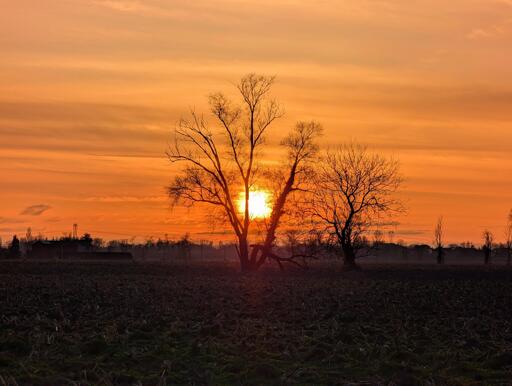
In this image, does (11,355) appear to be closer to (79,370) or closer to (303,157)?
Result: (79,370)

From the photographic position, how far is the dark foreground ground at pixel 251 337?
17.0 m

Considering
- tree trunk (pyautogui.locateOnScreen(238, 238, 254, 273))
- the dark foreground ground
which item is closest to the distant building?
tree trunk (pyautogui.locateOnScreen(238, 238, 254, 273))

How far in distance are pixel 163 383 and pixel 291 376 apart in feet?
9.31

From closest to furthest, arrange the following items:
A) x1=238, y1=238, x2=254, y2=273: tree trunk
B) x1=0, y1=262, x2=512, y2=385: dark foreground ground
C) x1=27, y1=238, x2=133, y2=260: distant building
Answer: x1=0, y1=262, x2=512, y2=385: dark foreground ground → x1=238, y1=238, x2=254, y2=273: tree trunk → x1=27, y1=238, x2=133, y2=260: distant building

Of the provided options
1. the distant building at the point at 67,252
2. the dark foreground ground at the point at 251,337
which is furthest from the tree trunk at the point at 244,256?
the distant building at the point at 67,252

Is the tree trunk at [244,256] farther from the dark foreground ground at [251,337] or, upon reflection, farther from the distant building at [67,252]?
the distant building at [67,252]

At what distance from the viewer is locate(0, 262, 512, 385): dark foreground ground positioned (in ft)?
55.6

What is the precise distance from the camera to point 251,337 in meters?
22.0

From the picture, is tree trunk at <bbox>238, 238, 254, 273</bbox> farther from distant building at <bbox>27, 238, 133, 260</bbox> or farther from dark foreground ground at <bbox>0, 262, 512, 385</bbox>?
distant building at <bbox>27, 238, 133, 260</bbox>

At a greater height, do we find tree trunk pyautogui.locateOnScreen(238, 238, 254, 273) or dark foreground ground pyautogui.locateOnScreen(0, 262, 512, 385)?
tree trunk pyautogui.locateOnScreen(238, 238, 254, 273)

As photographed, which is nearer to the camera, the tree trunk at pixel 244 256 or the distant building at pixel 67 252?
the tree trunk at pixel 244 256

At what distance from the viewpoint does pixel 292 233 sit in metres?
65.8

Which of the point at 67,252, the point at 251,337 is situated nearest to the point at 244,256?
the point at 251,337

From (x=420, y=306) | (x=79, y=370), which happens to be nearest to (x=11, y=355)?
(x=79, y=370)
